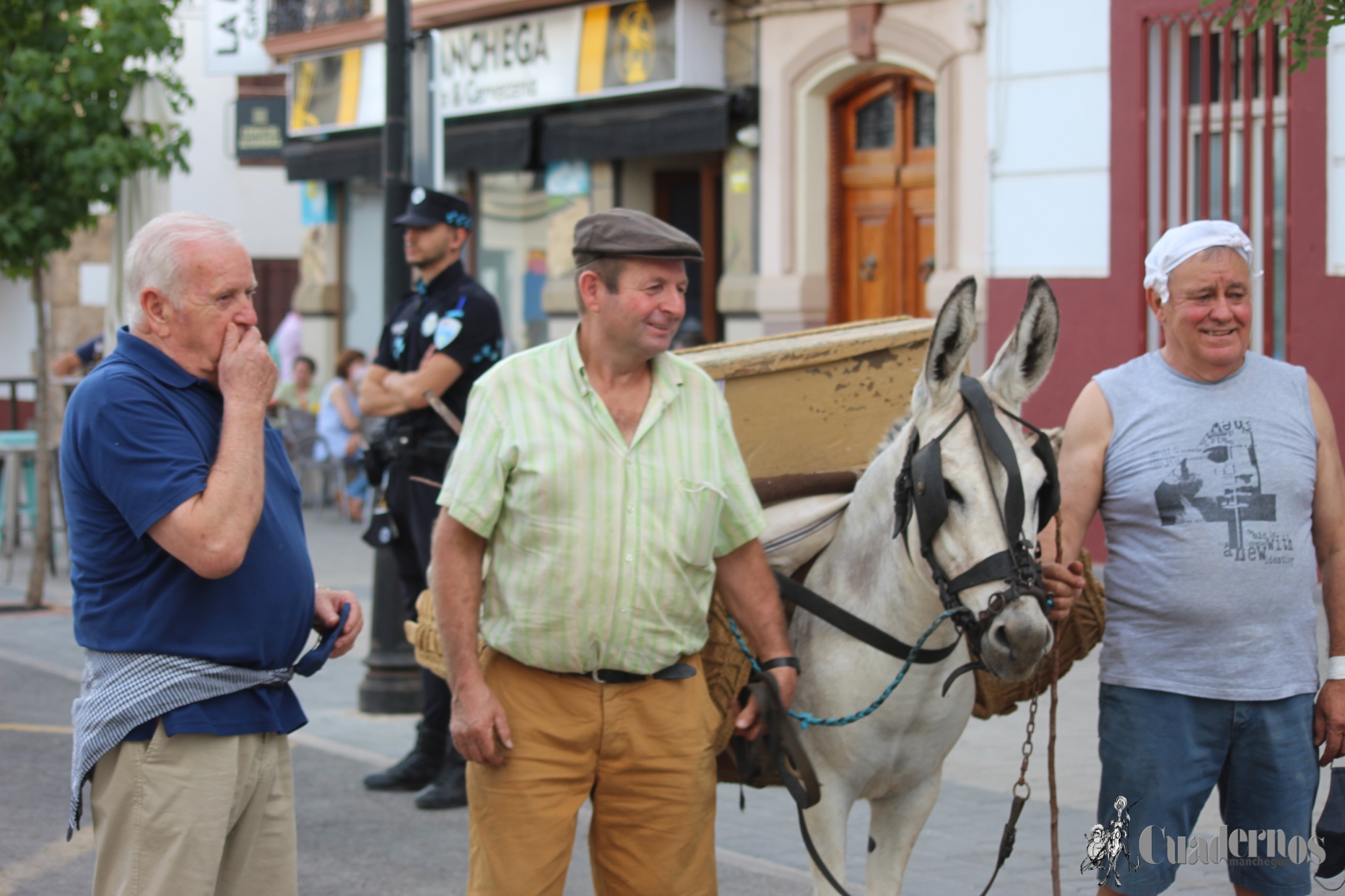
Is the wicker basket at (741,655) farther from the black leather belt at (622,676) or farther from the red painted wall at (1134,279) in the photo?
the red painted wall at (1134,279)

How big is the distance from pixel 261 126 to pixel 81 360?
6.77 meters

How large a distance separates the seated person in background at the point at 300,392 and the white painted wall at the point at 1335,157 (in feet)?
38.7

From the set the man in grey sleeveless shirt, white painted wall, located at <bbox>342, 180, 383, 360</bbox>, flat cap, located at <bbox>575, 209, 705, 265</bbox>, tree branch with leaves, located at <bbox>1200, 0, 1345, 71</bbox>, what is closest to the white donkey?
the man in grey sleeveless shirt

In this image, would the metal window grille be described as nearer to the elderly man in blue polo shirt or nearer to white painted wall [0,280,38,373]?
the elderly man in blue polo shirt

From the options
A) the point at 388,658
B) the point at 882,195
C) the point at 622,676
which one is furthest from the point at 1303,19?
the point at 882,195

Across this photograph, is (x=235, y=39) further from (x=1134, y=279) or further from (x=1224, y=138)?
(x=1224, y=138)

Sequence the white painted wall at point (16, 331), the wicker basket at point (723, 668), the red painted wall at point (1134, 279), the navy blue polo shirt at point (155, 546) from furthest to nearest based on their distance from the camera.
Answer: the white painted wall at point (16, 331) → the red painted wall at point (1134, 279) → the wicker basket at point (723, 668) → the navy blue polo shirt at point (155, 546)

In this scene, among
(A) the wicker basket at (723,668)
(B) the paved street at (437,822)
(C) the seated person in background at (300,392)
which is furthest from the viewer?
(C) the seated person in background at (300,392)

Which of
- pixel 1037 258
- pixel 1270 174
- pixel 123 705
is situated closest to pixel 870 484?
pixel 123 705

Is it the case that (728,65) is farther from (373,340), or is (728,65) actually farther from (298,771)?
(298,771)

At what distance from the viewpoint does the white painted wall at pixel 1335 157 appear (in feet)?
32.6

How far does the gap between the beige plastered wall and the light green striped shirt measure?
9.07 metres

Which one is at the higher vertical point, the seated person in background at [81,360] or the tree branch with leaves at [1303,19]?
the tree branch with leaves at [1303,19]

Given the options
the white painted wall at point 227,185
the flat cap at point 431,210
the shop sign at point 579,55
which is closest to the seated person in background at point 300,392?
the shop sign at point 579,55
